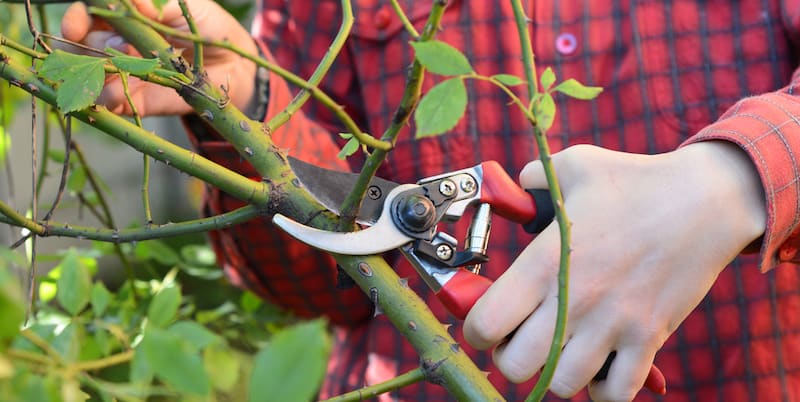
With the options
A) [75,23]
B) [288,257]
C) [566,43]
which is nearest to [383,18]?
[566,43]

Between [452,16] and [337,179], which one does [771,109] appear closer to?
[337,179]

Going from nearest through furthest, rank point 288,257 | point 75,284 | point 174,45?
point 75,284 → point 174,45 → point 288,257

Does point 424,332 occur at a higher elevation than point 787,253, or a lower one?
higher

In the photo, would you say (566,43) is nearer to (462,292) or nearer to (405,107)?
(462,292)

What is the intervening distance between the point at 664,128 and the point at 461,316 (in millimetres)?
458

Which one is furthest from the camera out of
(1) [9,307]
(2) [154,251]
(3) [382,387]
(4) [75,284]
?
(2) [154,251]

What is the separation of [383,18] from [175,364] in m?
0.91

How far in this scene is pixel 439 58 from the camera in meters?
0.36

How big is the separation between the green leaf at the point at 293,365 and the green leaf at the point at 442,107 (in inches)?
6.2

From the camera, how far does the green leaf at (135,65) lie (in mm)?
424

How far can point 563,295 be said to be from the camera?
0.43 m

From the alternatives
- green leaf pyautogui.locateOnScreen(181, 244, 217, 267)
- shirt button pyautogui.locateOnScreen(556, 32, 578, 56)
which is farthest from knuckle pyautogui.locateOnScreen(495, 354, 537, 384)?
green leaf pyautogui.locateOnScreen(181, 244, 217, 267)

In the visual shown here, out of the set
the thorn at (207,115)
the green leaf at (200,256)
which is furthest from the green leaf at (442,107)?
the green leaf at (200,256)

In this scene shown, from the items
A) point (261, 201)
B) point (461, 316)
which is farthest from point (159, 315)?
point (461, 316)
